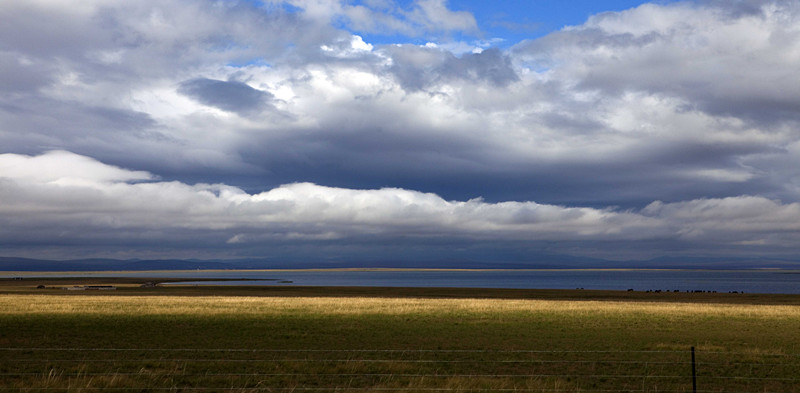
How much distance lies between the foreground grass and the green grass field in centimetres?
7

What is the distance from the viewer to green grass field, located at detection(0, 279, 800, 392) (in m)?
18.3

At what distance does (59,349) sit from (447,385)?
17468 millimetres

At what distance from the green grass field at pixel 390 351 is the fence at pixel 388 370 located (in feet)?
0.20

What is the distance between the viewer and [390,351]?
25516 mm

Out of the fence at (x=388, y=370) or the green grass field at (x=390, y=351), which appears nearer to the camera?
the fence at (x=388, y=370)

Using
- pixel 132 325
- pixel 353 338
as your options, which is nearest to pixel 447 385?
pixel 353 338

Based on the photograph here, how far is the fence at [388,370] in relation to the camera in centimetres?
1747

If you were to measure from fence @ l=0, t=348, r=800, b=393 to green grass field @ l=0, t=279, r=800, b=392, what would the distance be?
62 millimetres

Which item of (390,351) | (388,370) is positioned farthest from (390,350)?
(388,370)

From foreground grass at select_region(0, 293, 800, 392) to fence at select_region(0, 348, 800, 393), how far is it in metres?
0.06

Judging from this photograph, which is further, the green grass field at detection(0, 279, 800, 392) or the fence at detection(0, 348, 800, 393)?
the green grass field at detection(0, 279, 800, 392)

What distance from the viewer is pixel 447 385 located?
17453mm

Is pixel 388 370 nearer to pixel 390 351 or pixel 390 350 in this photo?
pixel 390 351

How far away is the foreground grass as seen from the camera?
60.2ft
